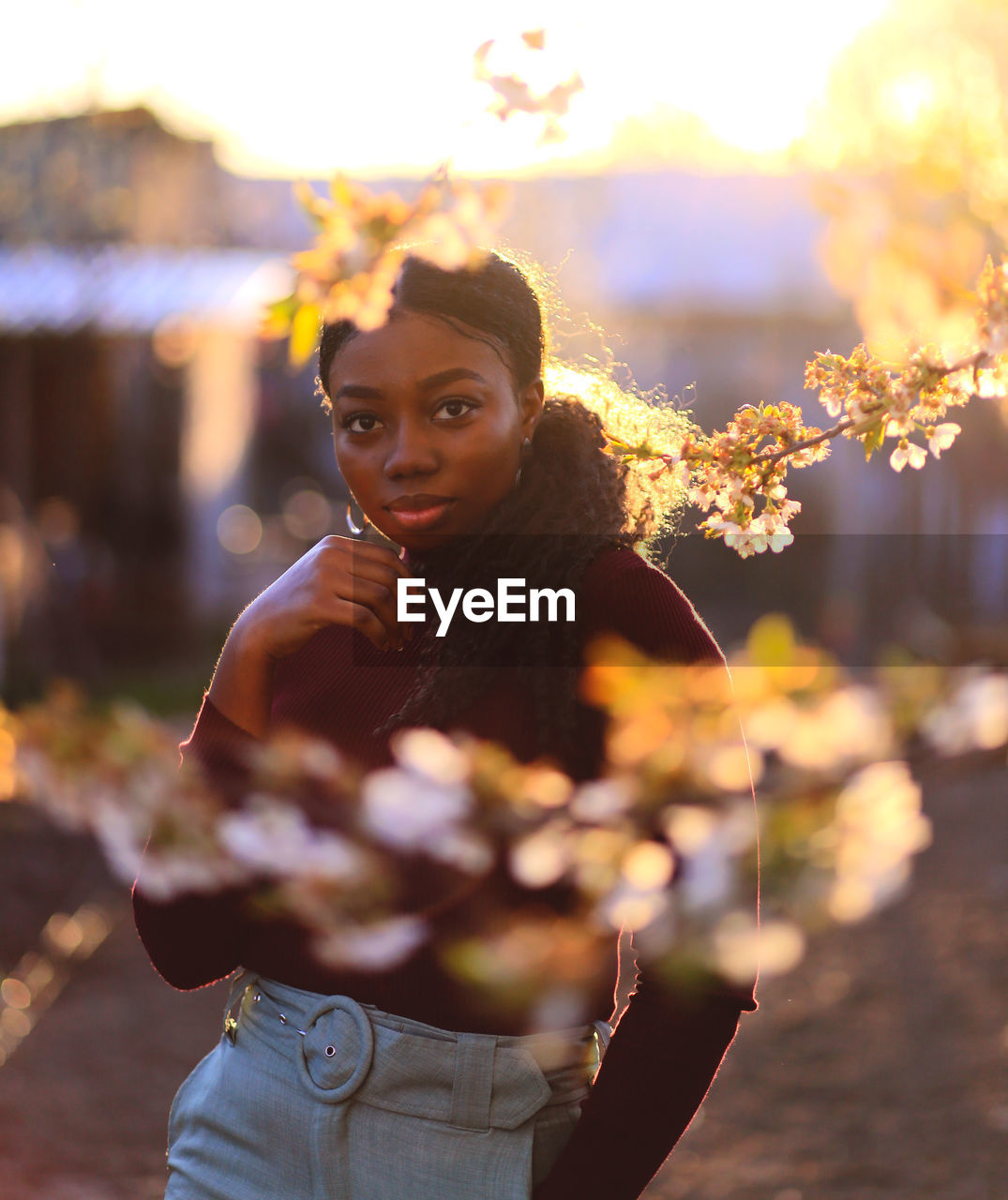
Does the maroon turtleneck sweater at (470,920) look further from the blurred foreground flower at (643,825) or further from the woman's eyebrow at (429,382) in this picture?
the woman's eyebrow at (429,382)

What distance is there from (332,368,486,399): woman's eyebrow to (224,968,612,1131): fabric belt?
65 cm

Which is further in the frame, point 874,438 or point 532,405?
point 532,405

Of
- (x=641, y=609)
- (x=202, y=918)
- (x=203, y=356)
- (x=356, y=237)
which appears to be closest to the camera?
(x=356, y=237)

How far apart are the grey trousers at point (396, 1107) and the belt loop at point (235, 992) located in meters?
0.07

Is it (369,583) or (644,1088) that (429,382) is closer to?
(369,583)

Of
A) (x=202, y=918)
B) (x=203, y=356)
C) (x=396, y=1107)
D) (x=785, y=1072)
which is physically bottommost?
(x=785, y=1072)

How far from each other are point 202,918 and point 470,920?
1.31 ft

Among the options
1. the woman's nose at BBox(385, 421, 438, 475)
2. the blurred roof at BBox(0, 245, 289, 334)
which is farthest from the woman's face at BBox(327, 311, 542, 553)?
the blurred roof at BBox(0, 245, 289, 334)

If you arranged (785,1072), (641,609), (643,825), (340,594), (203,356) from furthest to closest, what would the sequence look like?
(203,356), (785,1072), (340,594), (641,609), (643,825)

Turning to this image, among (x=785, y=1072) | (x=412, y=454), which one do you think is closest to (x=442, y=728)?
(x=412, y=454)

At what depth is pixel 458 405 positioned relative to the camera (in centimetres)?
146

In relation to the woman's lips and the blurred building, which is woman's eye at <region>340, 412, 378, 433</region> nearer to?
the woman's lips

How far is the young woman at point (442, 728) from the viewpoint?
1336 mm

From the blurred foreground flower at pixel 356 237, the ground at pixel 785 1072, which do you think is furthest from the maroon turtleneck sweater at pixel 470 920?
the ground at pixel 785 1072
